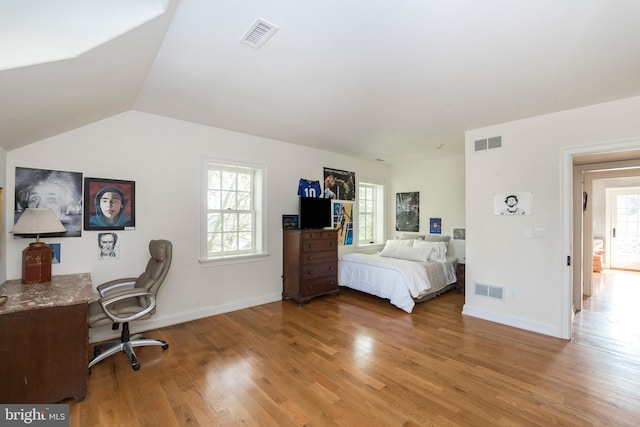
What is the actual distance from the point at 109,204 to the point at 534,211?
495 centimetres

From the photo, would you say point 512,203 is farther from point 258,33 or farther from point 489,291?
point 258,33

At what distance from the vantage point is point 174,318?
141 inches

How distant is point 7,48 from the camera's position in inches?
52.2

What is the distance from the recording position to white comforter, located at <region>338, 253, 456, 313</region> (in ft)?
13.6

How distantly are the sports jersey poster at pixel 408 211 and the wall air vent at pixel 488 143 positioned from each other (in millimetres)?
2355

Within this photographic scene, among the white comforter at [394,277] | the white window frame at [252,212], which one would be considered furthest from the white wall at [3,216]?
the white comforter at [394,277]

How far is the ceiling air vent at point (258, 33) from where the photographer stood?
1.78m

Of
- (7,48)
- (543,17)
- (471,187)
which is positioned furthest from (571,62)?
(7,48)

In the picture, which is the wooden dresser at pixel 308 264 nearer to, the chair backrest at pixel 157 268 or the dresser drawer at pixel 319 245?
the dresser drawer at pixel 319 245

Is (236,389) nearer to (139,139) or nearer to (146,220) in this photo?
(146,220)

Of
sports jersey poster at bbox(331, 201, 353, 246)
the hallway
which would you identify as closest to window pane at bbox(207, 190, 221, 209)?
sports jersey poster at bbox(331, 201, 353, 246)

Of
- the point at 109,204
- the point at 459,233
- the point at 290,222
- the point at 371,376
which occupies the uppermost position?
the point at 109,204

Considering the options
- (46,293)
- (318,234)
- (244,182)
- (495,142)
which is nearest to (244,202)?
(244,182)

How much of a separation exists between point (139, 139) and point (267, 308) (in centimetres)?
277
